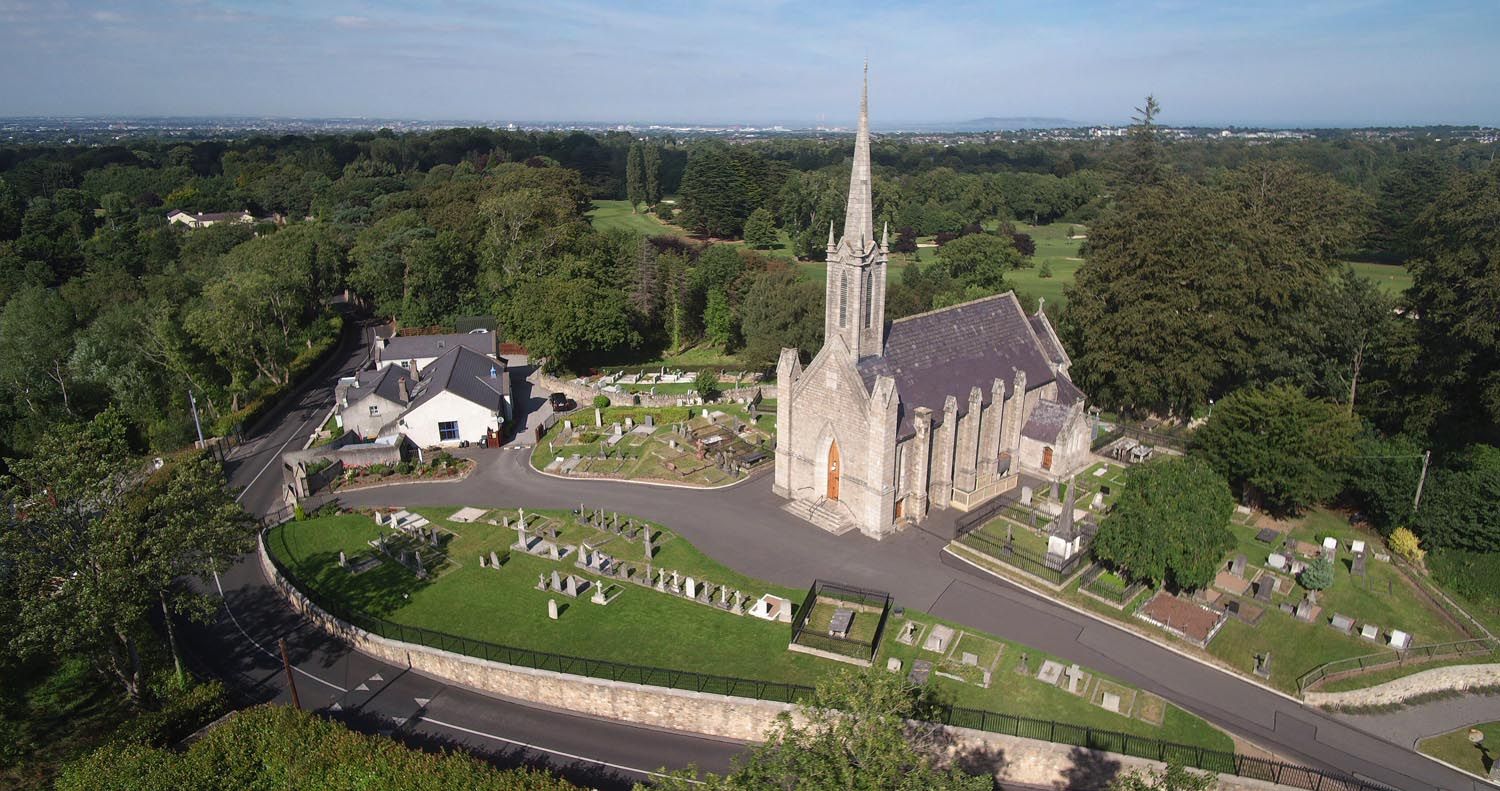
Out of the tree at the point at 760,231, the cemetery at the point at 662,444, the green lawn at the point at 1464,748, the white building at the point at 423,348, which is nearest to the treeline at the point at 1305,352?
the green lawn at the point at 1464,748

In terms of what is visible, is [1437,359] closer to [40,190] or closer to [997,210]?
[997,210]

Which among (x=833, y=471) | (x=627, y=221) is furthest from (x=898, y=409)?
(x=627, y=221)

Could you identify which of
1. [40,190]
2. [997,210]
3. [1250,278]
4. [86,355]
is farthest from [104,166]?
[1250,278]

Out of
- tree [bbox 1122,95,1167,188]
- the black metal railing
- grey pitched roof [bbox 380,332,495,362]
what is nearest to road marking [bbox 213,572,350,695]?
the black metal railing

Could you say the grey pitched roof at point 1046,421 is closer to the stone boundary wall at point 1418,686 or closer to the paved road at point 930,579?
the paved road at point 930,579

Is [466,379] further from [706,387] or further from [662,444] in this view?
[706,387]

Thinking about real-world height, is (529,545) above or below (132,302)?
below
